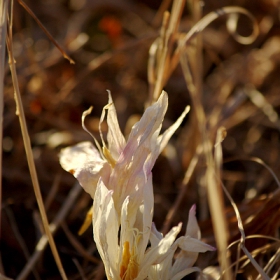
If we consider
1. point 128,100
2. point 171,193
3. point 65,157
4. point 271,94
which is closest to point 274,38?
point 271,94

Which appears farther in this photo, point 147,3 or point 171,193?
point 147,3

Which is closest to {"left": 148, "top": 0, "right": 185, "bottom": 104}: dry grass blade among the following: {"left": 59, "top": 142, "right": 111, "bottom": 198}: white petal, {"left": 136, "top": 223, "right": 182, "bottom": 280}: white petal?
{"left": 59, "top": 142, "right": 111, "bottom": 198}: white petal

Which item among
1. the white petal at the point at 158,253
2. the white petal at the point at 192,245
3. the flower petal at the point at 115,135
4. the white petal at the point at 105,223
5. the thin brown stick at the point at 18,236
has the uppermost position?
the flower petal at the point at 115,135

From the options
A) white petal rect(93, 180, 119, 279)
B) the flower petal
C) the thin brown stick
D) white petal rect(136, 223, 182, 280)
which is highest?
the flower petal

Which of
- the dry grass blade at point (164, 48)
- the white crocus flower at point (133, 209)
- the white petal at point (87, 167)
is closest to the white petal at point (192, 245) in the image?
the white crocus flower at point (133, 209)

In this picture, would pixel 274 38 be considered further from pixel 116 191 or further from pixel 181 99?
pixel 116 191

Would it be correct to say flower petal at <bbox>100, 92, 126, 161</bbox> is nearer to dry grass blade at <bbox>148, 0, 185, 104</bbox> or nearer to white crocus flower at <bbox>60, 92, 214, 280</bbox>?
white crocus flower at <bbox>60, 92, 214, 280</bbox>

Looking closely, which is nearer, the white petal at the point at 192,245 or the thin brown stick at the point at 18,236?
the white petal at the point at 192,245

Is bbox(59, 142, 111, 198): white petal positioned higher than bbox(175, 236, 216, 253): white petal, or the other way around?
bbox(59, 142, 111, 198): white petal

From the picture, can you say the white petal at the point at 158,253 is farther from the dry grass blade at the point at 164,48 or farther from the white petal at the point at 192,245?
the dry grass blade at the point at 164,48
